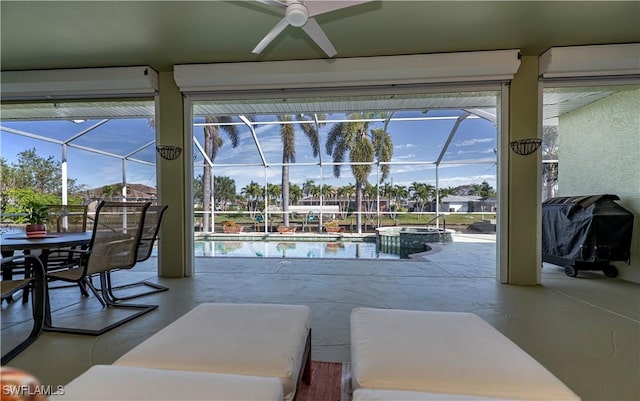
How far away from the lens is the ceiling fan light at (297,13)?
7.02ft

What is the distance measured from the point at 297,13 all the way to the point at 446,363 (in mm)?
2317

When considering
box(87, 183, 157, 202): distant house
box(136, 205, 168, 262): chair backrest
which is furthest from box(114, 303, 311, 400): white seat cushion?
box(87, 183, 157, 202): distant house

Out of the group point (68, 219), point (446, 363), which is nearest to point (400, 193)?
point (68, 219)

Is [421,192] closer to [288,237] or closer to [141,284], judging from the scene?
[288,237]

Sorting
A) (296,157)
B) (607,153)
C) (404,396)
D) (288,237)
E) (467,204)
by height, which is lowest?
(288,237)

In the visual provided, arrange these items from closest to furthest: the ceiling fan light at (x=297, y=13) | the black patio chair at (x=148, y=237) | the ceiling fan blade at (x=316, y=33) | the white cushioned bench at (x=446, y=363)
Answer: the white cushioned bench at (x=446, y=363) < the ceiling fan light at (x=297, y=13) < the ceiling fan blade at (x=316, y=33) < the black patio chair at (x=148, y=237)

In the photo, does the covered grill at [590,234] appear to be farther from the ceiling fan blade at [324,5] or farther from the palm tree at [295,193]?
the palm tree at [295,193]

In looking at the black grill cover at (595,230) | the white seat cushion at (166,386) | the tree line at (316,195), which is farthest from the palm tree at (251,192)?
the white seat cushion at (166,386)

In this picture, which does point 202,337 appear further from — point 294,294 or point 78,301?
point 78,301

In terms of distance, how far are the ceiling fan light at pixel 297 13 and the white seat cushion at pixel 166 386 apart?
2.27 m

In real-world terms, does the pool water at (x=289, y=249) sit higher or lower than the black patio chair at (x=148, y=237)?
lower

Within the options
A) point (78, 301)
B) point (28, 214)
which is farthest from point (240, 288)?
point (28, 214)

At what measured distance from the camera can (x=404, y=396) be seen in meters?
0.93

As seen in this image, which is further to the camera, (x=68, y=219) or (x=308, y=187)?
(x=308, y=187)
